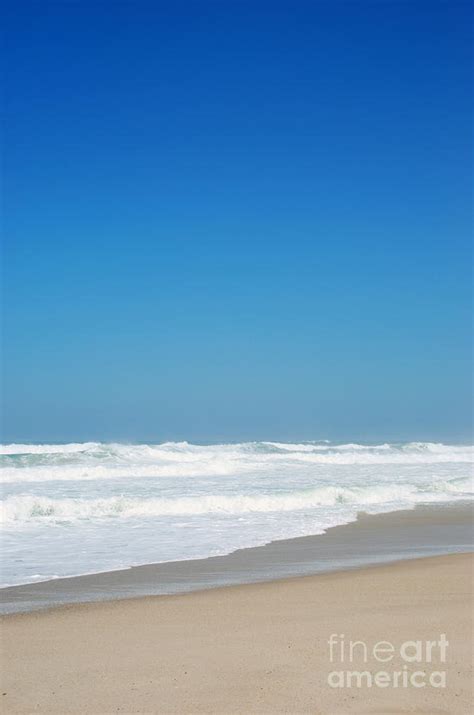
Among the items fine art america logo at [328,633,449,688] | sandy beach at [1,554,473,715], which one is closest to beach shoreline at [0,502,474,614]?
sandy beach at [1,554,473,715]

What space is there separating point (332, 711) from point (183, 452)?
33.6 m

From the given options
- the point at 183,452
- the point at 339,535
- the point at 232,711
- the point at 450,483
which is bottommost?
the point at 232,711

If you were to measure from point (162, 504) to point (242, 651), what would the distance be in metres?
10.9

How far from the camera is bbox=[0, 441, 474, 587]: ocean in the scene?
34.0 feet

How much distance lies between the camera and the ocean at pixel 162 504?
1038 centimetres

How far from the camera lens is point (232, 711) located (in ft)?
13.1

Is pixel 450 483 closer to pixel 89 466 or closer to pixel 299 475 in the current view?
pixel 299 475

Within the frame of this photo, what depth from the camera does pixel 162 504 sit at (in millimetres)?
15773

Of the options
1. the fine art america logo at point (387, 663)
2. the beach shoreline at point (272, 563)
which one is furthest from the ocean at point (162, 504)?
the fine art america logo at point (387, 663)

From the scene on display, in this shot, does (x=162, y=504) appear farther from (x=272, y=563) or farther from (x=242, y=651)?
(x=242, y=651)

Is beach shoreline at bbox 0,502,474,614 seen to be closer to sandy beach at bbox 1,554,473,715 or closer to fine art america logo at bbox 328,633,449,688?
sandy beach at bbox 1,554,473,715

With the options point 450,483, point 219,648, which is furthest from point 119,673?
point 450,483

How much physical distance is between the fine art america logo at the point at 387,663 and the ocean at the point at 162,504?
455 cm

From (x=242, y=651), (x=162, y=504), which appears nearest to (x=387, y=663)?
(x=242, y=651)
